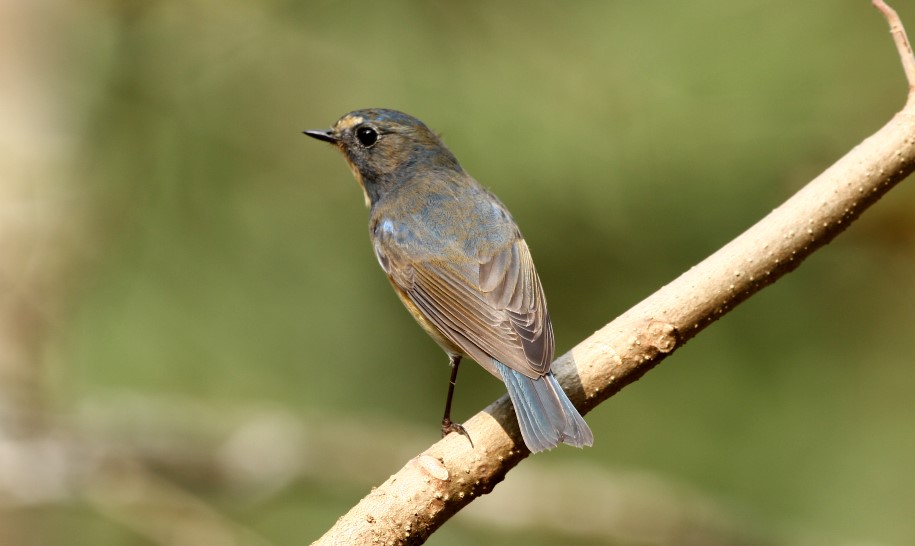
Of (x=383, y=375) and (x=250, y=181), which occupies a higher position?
(x=250, y=181)

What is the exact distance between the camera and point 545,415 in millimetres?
2436

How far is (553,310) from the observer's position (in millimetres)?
4898

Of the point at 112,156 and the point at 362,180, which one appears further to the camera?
the point at 112,156

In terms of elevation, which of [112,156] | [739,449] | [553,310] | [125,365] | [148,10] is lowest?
[739,449]

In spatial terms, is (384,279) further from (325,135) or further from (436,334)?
(436,334)

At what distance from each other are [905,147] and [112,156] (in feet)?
14.7

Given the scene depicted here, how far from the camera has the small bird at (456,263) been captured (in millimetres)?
2576

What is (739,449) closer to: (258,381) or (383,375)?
(383,375)

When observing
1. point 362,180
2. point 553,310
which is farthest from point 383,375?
point 362,180

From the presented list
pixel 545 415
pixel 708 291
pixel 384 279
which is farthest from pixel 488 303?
pixel 384 279

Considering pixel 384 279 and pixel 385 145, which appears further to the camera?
pixel 384 279

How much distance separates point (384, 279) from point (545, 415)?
10.5ft

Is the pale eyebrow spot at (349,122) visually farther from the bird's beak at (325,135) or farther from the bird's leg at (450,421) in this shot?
the bird's leg at (450,421)

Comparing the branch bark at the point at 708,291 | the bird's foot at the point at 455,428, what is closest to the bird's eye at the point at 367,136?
the bird's foot at the point at 455,428
